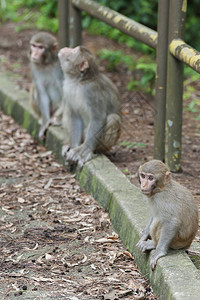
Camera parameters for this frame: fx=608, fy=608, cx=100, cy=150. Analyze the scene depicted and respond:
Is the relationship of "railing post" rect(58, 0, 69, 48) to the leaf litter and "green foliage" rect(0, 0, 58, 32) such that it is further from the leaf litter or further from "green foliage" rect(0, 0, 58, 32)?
"green foliage" rect(0, 0, 58, 32)

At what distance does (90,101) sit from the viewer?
6234 mm

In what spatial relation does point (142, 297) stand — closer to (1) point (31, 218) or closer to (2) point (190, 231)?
(2) point (190, 231)

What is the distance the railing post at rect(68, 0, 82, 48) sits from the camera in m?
7.51

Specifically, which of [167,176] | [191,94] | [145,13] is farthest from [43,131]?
[145,13]

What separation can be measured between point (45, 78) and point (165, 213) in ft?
12.9

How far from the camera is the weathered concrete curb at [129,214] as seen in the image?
365 centimetres

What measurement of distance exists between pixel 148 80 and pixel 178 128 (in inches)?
120

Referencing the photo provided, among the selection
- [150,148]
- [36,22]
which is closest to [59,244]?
[150,148]

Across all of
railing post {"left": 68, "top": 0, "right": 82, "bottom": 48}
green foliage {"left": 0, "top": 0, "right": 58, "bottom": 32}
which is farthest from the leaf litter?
green foliage {"left": 0, "top": 0, "right": 58, "bottom": 32}

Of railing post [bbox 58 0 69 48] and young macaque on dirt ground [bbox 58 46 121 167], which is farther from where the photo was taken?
railing post [bbox 58 0 69 48]

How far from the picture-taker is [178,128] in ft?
18.3

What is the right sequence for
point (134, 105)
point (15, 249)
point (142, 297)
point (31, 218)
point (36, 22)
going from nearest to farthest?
point (142, 297)
point (15, 249)
point (31, 218)
point (134, 105)
point (36, 22)

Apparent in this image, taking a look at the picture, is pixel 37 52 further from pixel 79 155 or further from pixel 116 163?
pixel 116 163

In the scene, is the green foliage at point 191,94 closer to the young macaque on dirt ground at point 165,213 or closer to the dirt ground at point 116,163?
the dirt ground at point 116,163
